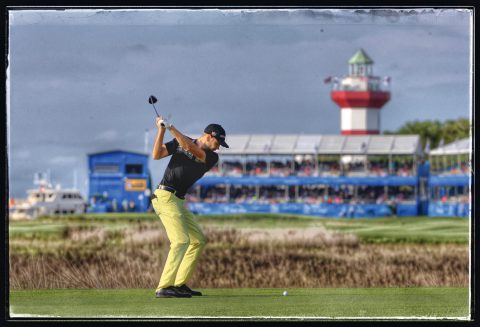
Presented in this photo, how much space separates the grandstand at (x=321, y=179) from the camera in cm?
4397

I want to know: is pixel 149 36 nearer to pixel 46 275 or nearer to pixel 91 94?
pixel 91 94

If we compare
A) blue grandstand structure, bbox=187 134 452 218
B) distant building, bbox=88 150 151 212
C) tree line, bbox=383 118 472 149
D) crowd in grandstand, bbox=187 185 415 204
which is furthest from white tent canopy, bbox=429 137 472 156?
distant building, bbox=88 150 151 212

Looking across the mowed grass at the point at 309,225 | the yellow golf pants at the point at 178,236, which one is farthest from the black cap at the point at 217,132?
the mowed grass at the point at 309,225

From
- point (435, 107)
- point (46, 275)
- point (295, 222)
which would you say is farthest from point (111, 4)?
point (295, 222)

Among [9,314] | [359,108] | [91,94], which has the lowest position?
[9,314]

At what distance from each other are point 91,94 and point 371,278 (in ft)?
22.4

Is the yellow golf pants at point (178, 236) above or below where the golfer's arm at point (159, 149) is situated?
below

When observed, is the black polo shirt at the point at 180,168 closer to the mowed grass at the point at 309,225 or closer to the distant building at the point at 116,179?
the distant building at the point at 116,179

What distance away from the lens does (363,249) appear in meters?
30.8

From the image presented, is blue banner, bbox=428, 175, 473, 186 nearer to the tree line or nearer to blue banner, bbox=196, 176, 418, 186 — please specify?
blue banner, bbox=196, 176, 418, 186

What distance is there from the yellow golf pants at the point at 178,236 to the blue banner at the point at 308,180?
27.4m

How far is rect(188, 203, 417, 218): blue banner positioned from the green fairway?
25.1 metres

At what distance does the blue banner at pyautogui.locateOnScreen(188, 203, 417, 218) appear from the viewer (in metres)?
42.4

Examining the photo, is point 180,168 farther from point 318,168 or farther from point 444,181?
point 444,181
